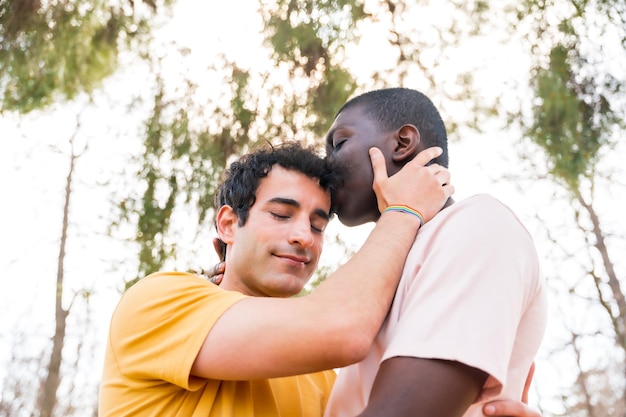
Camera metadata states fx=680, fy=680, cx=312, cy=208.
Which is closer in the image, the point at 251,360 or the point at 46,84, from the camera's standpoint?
the point at 251,360

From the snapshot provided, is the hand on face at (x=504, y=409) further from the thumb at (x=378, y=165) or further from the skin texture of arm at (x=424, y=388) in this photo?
the thumb at (x=378, y=165)

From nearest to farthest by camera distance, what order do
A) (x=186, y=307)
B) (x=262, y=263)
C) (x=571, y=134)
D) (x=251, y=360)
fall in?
(x=251, y=360) → (x=186, y=307) → (x=262, y=263) → (x=571, y=134)

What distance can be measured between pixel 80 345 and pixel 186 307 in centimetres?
769

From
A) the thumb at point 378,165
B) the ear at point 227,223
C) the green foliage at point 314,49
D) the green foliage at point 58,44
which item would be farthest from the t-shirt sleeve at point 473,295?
the green foliage at point 58,44

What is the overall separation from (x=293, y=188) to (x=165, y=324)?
0.67 metres

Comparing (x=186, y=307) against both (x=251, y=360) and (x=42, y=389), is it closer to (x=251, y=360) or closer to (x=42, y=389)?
(x=251, y=360)

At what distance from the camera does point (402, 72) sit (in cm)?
614

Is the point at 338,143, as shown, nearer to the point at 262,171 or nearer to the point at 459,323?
the point at 262,171

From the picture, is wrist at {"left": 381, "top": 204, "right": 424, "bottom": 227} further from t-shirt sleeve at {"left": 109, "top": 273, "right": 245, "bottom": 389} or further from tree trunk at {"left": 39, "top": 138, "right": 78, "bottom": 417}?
tree trunk at {"left": 39, "top": 138, "right": 78, "bottom": 417}

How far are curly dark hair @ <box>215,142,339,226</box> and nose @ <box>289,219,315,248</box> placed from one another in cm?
17

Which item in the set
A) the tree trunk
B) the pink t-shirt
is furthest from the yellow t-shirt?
the tree trunk

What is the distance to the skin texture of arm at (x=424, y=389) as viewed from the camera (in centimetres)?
122

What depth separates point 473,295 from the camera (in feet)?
4.24

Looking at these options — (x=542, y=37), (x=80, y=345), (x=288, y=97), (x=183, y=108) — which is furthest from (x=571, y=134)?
(x=80, y=345)
